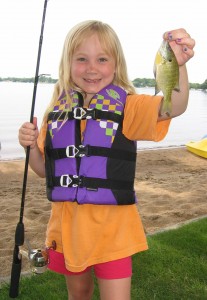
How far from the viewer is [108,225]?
8.69ft

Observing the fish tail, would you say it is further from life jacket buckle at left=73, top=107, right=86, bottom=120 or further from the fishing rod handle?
the fishing rod handle

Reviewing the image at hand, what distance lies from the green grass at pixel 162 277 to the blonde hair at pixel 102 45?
5.57ft

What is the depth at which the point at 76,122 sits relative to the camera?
2855 mm

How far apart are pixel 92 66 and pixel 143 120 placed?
479 mm

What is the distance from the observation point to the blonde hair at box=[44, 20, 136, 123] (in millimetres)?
2810

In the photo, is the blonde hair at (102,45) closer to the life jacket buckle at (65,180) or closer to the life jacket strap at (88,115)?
the life jacket strap at (88,115)

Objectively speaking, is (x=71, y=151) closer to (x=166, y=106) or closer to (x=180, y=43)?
(x=166, y=106)

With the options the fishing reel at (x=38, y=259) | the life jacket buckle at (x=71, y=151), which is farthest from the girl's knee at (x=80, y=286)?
the life jacket buckle at (x=71, y=151)

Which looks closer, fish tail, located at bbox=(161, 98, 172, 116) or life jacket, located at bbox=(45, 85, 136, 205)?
fish tail, located at bbox=(161, 98, 172, 116)

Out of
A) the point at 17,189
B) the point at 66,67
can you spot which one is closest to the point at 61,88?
the point at 66,67

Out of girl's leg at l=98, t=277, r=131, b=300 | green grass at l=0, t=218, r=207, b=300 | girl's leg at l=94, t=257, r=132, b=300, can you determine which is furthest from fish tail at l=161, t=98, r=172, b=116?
green grass at l=0, t=218, r=207, b=300

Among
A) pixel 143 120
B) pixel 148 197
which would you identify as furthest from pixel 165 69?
pixel 148 197

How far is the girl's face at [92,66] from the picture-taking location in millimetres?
2805

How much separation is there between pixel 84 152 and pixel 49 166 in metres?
0.30
